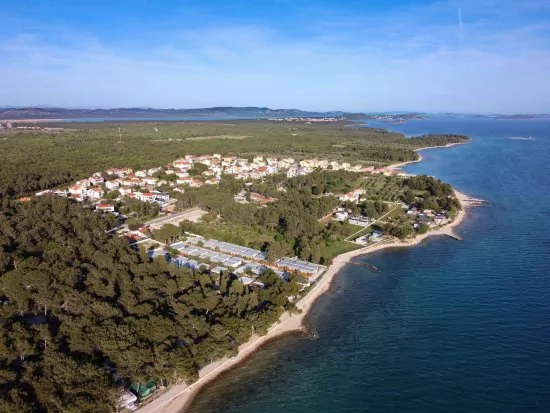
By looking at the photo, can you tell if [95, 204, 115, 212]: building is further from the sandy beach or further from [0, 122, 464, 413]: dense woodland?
the sandy beach

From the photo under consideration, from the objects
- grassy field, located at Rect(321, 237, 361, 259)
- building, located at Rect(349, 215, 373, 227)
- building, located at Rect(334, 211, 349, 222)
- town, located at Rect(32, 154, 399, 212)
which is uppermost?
town, located at Rect(32, 154, 399, 212)

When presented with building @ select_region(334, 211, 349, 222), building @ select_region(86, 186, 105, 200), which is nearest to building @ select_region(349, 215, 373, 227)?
building @ select_region(334, 211, 349, 222)

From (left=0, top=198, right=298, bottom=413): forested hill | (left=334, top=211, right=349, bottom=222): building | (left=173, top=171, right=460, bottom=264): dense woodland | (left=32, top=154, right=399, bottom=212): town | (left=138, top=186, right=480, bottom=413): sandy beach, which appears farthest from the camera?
(left=32, top=154, right=399, bottom=212): town

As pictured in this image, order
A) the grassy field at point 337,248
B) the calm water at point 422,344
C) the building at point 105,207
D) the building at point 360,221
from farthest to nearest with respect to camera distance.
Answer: the building at point 105,207, the building at point 360,221, the grassy field at point 337,248, the calm water at point 422,344

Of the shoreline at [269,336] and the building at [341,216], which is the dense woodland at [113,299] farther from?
the building at [341,216]

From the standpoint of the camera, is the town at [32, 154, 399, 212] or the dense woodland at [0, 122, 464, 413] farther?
the town at [32, 154, 399, 212]

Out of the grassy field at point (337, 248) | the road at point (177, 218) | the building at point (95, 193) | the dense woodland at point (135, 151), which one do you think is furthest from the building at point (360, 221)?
the dense woodland at point (135, 151)

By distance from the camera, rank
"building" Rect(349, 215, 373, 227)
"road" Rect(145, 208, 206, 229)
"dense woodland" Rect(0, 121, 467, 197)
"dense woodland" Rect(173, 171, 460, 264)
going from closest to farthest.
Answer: "dense woodland" Rect(173, 171, 460, 264) → "road" Rect(145, 208, 206, 229) → "building" Rect(349, 215, 373, 227) → "dense woodland" Rect(0, 121, 467, 197)

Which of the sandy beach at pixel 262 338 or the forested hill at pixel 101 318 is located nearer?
the forested hill at pixel 101 318
